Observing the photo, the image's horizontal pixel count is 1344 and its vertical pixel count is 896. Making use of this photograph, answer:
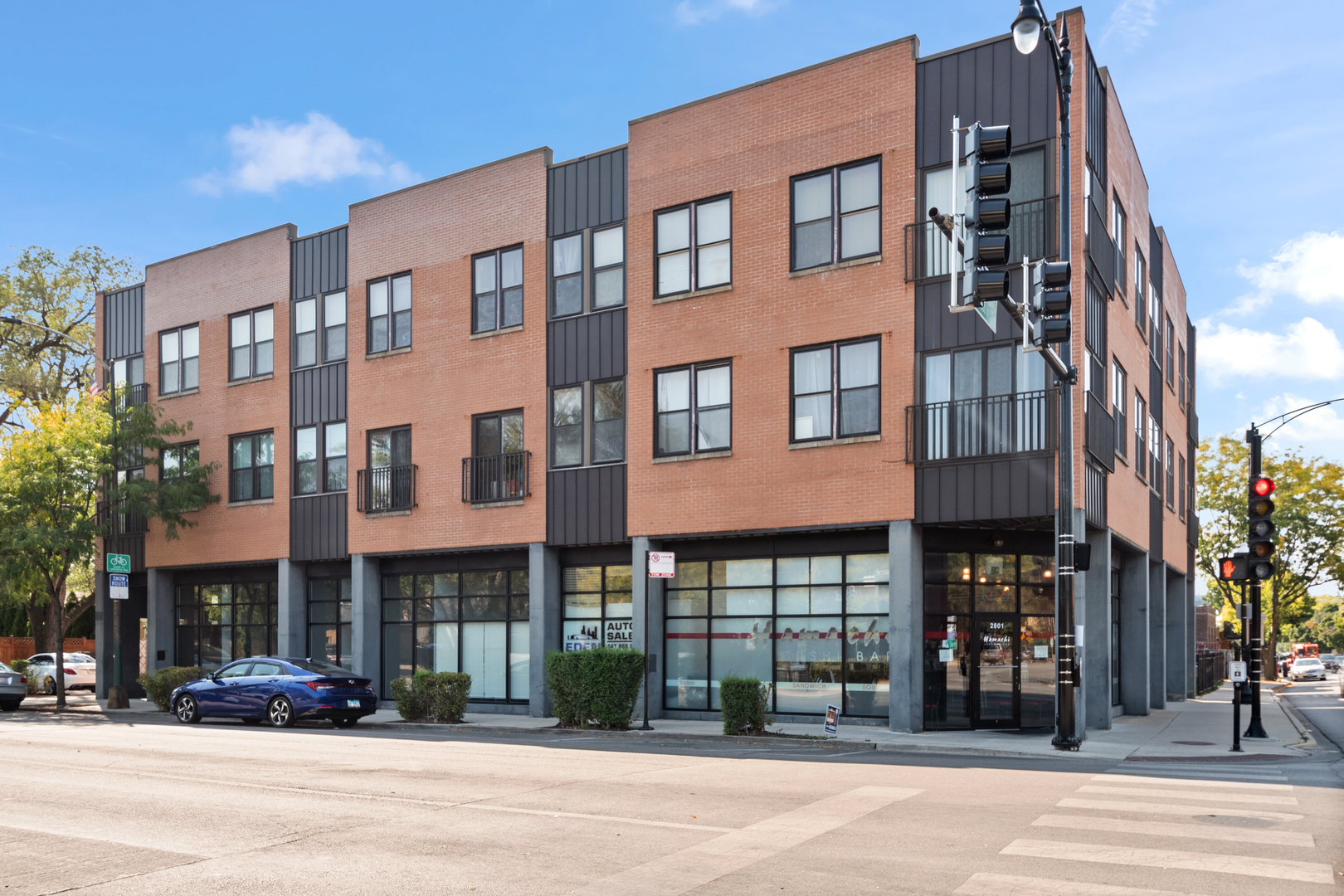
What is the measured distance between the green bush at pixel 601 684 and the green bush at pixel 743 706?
2305 mm

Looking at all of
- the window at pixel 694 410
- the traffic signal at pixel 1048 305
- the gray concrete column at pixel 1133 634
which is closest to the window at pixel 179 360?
the window at pixel 694 410

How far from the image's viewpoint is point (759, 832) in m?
10.2

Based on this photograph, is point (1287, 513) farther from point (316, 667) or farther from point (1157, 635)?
point (316, 667)

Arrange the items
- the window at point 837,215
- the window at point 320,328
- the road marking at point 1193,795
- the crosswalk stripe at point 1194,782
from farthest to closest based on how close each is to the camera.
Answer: the window at point 320,328
the window at point 837,215
the crosswalk stripe at point 1194,782
the road marking at point 1193,795

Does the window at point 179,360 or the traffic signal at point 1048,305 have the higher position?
the window at point 179,360

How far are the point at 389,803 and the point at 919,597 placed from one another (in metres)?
12.4

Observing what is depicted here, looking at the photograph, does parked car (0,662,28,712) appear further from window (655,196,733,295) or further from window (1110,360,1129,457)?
window (1110,360,1129,457)

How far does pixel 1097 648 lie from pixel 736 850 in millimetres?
14690

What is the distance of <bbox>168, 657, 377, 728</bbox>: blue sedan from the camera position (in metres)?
23.6

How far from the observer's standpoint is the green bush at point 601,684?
22188 millimetres

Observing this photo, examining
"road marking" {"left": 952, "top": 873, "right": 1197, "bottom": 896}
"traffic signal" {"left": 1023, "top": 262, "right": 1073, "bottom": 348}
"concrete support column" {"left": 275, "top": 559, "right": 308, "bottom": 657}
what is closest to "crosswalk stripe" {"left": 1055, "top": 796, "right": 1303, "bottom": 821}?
"road marking" {"left": 952, "top": 873, "right": 1197, "bottom": 896}

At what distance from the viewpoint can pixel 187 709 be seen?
25.7m

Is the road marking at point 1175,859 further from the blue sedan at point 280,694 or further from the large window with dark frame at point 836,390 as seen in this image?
the blue sedan at point 280,694

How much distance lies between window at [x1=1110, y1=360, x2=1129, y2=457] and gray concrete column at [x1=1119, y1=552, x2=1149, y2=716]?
393 cm
